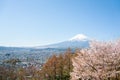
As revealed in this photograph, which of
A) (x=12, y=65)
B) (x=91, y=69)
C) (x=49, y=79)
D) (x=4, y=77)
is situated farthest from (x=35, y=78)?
(x=91, y=69)

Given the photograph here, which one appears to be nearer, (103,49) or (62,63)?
(103,49)

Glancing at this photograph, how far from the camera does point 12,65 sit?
253 ft

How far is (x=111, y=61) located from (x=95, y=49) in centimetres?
256

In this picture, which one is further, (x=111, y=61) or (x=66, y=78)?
(x=66, y=78)

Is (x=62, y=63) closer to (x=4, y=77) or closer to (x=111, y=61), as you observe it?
(x=4, y=77)

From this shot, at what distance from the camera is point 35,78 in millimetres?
55031

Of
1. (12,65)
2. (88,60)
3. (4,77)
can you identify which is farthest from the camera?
(12,65)

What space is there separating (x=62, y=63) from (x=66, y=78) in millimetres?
3307

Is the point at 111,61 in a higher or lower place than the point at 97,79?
higher

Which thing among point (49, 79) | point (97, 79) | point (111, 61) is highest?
point (111, 61)

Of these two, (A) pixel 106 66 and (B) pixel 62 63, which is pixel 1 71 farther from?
(A) pixel 106 66

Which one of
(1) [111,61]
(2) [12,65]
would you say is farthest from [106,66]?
(2) [12,65]

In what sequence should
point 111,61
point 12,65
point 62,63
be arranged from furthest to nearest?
1. point 12,65
2. point 62,63
3. point 111,61

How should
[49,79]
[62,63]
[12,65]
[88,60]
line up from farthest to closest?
[12,65] → [49,79] → [62,63] → [88,60]
